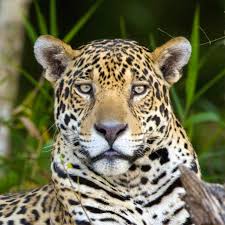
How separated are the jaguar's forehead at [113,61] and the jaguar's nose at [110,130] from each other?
0.47 m

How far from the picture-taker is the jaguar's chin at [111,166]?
23.6 feet

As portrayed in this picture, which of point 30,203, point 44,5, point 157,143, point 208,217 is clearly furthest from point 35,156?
point 44,5

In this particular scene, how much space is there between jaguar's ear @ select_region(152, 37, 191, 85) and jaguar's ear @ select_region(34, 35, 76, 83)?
55 centimetres

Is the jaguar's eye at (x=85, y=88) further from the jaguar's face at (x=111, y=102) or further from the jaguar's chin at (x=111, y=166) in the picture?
the jaguar's chin at (x=111, y=166)

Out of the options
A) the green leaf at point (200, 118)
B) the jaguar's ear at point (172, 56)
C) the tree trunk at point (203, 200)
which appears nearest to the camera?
the tree trunk at point (203, 200)

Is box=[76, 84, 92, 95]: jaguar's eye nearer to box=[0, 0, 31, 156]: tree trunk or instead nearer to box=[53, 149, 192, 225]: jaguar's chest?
box=[53, 149, 192, 225]: jaguar's chest

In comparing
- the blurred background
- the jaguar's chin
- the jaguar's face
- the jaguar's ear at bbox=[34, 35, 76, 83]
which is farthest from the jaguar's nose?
the jaguar's ear at bbox=[34, 35, 76, 83]

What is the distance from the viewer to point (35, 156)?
9.61 meters

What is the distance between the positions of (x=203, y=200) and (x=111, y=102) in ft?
5.81

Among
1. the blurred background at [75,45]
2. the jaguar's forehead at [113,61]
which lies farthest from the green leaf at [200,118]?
the jaguar's forehead at [113,61]

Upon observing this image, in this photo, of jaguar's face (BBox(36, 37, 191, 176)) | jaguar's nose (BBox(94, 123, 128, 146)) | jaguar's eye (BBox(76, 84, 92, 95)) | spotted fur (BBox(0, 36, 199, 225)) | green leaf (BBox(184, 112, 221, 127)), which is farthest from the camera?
green leaf (BBox(184, 112, 221, 127))

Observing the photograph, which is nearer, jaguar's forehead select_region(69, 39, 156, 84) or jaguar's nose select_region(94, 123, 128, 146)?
jaguar's nose select_region(94, 123, 128, 146)

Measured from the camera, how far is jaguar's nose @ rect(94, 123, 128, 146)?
7.07m

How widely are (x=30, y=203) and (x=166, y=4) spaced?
11.4 meters
